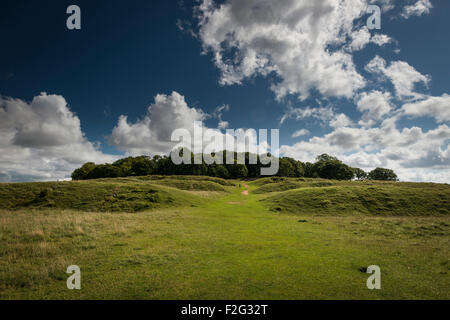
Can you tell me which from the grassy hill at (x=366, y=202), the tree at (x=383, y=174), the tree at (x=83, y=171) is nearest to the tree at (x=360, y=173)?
the tree at (x=383, y=174)

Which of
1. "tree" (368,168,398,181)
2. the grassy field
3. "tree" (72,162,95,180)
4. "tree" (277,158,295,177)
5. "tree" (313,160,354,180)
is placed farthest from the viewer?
"tree" (368,168,398,181)

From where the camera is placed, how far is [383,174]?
14275 cm

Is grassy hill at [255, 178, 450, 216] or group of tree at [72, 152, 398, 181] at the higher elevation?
group of tree at [72, 152, 398, 181]

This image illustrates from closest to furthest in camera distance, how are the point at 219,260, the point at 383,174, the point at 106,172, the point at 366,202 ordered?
the point at 219,260 → the point at 366,202 → the point at 106,172 → the point at 383,174

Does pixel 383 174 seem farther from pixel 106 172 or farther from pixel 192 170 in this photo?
pixel 106 172

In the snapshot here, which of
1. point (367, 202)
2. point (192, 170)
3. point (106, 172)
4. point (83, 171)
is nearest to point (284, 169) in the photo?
point (192, 170)

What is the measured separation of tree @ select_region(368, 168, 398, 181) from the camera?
14000cm

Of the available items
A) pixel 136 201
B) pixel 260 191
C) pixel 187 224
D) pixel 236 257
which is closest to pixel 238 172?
pixel 260 191

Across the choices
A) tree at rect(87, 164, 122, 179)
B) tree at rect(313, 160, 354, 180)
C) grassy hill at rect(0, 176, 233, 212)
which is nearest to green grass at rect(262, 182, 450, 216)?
grassy hill at rect(0, 176, 233, 212)

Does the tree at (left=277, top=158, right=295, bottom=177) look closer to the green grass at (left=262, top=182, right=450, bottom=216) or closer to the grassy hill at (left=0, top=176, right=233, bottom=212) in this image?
the green grass at (left=262, top=182, right=450, bottom=216)

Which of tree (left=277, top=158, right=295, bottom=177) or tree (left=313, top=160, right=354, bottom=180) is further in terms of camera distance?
tree (left=277, top=158, right=295, bottom=177)

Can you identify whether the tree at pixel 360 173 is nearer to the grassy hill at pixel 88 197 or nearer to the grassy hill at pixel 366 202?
the grassy hill at pixel 366 202
